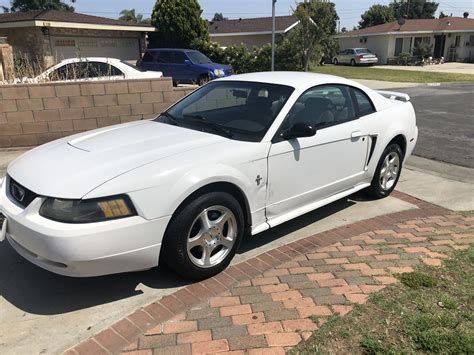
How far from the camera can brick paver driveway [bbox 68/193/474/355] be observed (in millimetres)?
2713

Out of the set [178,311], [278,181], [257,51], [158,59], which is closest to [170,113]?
[278,181]

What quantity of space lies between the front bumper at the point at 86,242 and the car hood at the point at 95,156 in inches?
8.2

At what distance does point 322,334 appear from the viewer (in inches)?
107

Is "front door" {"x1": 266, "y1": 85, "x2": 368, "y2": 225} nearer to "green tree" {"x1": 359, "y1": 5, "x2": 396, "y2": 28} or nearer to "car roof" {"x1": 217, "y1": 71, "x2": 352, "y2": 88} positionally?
"car roof" {"x1": 217, "y1": 71, "x2": 352, "y2": 88}

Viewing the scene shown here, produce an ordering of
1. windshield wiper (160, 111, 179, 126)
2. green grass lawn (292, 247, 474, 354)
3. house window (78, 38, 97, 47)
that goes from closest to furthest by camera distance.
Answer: green grass lawn (292, 247, 474, 354) < windshield wiper (160, 111, 179, 126) < house window (78, 38, 97, 47)

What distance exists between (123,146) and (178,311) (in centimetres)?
137

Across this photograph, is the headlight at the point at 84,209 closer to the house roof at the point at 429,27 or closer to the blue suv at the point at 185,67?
the blue suv at the point at 185,67

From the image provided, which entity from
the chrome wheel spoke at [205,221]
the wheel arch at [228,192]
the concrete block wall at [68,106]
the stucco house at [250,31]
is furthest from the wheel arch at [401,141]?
the stucco house at [250,31]

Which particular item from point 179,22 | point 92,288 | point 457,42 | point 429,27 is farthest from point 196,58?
point 457,42

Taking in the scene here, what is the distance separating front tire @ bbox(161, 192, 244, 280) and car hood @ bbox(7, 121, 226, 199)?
47 cm

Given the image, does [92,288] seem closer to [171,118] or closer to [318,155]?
[171,118]

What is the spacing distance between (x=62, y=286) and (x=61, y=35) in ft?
60.9

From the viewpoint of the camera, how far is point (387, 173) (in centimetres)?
530

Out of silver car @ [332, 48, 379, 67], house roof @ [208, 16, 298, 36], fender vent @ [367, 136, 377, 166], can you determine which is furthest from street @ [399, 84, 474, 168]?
silver car @ [332, 48, 379, 67]
